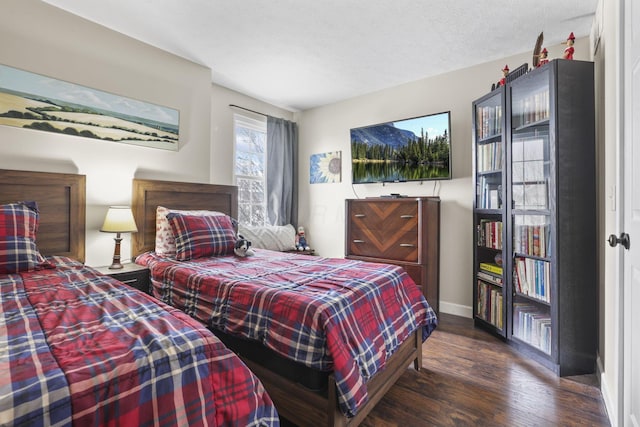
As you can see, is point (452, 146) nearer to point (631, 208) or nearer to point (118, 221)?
point (631, 208)

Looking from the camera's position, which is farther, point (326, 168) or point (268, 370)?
point (326, 168)

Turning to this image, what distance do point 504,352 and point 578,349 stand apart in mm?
465

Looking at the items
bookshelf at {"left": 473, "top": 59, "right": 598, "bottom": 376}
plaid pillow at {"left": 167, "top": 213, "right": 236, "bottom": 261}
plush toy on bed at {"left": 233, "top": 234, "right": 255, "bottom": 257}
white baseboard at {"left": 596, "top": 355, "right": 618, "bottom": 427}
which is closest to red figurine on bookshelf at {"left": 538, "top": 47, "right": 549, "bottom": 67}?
bookshelf at {"left": 473, "top": 59, "right": 598, "bottom": 376}

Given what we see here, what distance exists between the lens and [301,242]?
421 centimetres

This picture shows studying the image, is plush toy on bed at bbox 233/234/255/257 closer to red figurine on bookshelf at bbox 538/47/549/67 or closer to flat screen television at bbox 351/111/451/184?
flat screen television at bbox 351/111/451/184

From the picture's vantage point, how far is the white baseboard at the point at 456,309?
3.14m

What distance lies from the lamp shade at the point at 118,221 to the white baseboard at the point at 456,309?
305 centimetres

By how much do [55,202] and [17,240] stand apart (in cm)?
62

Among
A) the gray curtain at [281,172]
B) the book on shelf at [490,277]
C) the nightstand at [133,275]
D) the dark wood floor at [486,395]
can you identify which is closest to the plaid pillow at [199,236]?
the nightstand at [133,275]

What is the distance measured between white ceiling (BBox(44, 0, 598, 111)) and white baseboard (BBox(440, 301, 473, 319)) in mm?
2452

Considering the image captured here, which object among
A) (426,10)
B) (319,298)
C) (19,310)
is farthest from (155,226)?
(426,10)

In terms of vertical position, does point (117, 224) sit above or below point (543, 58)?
below

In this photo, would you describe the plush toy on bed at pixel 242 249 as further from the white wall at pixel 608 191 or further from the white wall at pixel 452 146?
the white wall at pixel 608 191

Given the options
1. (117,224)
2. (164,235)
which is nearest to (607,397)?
(164,235)
